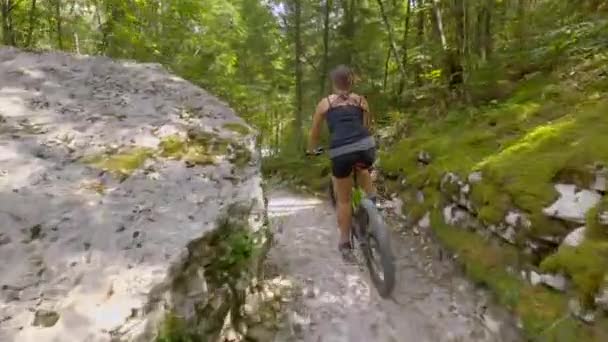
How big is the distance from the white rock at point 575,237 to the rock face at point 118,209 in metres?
2.37

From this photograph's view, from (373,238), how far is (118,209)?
7.25 feet

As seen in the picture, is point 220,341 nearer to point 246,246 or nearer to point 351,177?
point 246,246

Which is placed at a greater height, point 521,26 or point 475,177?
point 521,26

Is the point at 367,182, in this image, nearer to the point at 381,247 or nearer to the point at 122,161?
the point at 381,247

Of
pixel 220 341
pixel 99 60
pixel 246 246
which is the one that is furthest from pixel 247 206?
pixel 99 60

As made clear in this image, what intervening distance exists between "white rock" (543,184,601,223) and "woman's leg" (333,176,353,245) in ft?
5.80

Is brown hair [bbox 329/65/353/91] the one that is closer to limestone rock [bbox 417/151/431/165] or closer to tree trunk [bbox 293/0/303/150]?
limestone rock [bbox 417/151/431/165]

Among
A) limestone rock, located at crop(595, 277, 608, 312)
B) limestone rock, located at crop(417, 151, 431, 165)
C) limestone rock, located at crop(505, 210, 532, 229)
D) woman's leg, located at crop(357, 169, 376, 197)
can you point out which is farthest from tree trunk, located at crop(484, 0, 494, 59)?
limestone rock, located at crop(595, 277, 608, 312)

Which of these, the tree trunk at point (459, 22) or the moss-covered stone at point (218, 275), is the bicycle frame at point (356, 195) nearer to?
the moss-covered stone at point (218, 275)

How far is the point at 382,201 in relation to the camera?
7.13 metres

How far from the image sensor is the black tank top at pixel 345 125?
4.27 meters

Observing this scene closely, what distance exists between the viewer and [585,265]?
293cm

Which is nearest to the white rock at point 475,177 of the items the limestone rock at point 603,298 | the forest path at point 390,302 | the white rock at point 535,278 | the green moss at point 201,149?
the forest path at point 390,302

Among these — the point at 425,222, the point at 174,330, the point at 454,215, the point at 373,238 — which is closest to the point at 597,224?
the point at 373,238
